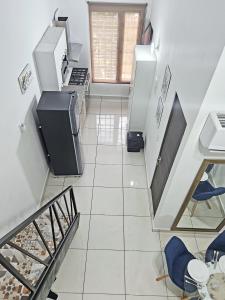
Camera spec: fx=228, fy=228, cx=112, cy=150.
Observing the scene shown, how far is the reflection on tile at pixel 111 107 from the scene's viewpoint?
221 inches

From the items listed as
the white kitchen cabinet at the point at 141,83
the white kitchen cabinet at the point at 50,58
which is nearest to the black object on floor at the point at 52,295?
the white kitchen cabinet at the point at 50,58

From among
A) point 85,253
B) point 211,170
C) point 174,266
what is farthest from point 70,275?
point 211,170

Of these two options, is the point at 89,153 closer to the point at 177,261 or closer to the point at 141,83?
the point at 141,83

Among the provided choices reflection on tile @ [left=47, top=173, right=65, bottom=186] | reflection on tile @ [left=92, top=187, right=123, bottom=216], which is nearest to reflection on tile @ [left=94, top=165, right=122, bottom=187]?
reflection on tile @ [left=92, top=187, right=123, bottom=216]

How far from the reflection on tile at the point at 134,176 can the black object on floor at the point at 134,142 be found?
16.1 inches

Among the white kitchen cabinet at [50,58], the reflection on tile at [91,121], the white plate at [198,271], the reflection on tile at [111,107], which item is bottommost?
the reflection on tile at [91,121]

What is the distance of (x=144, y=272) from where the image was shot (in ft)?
10.2

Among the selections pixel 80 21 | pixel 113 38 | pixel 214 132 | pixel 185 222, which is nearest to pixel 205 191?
pixel 185 222

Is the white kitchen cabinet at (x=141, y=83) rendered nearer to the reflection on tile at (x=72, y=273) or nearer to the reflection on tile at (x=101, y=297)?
the reflection on tile at (x=72, y=273)

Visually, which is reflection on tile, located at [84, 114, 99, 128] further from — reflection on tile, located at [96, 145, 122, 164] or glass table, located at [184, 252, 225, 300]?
glass table, located at [184, 252, 225, 300]

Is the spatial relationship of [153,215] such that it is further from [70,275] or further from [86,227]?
[70,275]

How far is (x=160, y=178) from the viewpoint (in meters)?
3.31

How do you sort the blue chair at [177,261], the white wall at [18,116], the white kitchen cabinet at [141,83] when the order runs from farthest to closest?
the white kitchen cabinet at [141,83]
the blue chair at [177,261]
the white wall at [18,116]

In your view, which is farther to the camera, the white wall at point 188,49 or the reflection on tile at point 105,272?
the reflection on tile at point 105,272
